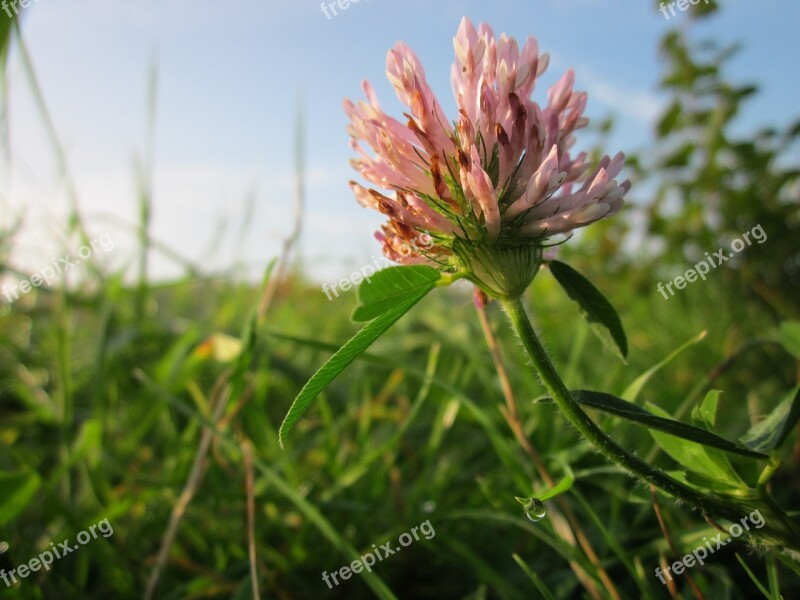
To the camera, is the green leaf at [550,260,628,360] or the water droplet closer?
the water droplet

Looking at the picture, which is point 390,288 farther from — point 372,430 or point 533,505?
point 372,430

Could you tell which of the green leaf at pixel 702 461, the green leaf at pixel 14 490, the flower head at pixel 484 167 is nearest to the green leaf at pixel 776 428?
the green leaf at pixel 702 461

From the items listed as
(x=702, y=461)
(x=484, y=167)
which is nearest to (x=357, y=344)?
(x=484, y=167)

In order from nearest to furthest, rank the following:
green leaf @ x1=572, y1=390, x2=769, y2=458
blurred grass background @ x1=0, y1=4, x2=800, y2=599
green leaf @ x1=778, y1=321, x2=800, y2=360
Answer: green leaf @ x1=572, y1=390, x2=769, y2=458 → green leaf @ x1=778, y1=321, x2=800, y2=360 → blurred grass background @ x1=0, y1=4, x2=800, y2=599

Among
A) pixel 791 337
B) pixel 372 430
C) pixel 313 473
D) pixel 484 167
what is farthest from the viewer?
pixel 372 430

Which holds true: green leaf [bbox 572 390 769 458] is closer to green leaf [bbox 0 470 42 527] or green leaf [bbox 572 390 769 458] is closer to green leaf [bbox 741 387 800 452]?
green leaf [bbox 741 387 800 452]

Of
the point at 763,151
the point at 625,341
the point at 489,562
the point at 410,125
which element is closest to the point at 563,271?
the point at 625,341

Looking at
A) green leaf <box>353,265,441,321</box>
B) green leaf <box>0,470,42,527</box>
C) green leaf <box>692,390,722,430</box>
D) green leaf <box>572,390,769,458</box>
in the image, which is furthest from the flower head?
green leaf <box>0,470,42,527</box>

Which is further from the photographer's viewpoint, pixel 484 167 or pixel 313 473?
pixel 313 473

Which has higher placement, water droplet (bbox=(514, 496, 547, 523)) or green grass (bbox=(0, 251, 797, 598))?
green grass (bbox=(0, 251, 797, 598))
